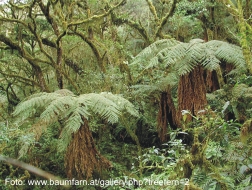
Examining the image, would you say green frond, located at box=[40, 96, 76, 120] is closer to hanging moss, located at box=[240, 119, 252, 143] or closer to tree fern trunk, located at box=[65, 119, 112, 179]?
tree fern trunk, located at box=[65, 119, 112, 179]

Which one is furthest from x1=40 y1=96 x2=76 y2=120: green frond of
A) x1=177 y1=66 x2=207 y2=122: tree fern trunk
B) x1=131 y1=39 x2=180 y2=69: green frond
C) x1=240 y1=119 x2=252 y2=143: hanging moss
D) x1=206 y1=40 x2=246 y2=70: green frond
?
x1=206 y1=40 x2=246 y2=70: green frond

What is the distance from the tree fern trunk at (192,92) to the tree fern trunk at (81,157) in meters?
1.23

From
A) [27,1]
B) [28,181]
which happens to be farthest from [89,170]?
[27,1]

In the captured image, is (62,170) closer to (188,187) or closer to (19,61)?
(188,187)

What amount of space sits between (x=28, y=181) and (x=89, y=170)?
88cm

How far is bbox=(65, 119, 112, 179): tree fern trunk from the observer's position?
2.91m

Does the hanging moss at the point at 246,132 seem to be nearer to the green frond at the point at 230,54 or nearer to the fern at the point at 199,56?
the fern at the point at 199,56

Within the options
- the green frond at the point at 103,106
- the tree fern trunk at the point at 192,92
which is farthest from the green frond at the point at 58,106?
the tree fern trunk at the point at 192,92

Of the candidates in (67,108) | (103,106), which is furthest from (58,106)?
(103,106)

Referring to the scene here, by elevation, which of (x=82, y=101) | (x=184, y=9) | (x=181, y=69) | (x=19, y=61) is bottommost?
(x=82, y=101)

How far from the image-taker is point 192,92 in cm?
331

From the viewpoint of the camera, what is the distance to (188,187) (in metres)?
1.64

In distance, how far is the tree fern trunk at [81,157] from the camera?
9.56 ft

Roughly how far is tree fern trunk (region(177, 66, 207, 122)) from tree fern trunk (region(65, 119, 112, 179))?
4.03 ft
